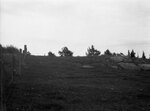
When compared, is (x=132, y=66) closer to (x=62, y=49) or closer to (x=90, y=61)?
(x=90, y=61)

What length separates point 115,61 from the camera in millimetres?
30812

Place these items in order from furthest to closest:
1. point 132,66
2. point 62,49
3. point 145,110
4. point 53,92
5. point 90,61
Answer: point 62,49 → point 90,61 → point 132,66 → point 53,92 → point 145,110

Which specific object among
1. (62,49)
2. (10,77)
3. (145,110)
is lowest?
(145,110)

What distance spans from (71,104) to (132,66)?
20.4 meters

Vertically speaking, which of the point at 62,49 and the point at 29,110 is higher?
the point at 62,49

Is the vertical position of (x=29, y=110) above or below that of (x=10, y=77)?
below

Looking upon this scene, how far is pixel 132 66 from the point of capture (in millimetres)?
28484

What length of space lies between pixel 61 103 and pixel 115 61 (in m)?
22.1

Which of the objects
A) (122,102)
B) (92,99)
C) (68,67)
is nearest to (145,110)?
(122,102)

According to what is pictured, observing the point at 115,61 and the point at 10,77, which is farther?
the point at 115,61

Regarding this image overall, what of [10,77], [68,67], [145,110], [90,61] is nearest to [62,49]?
[90,61]

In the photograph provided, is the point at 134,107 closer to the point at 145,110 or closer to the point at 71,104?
the point at 145,110

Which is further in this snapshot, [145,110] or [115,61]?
[115,61]

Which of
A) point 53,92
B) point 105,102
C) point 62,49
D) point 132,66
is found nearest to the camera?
point 105,102
